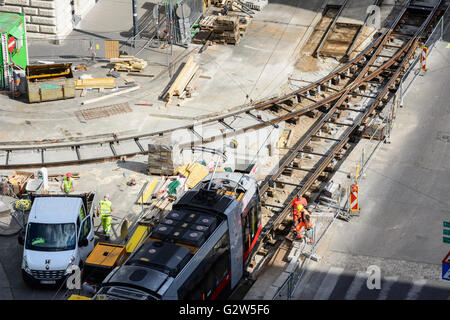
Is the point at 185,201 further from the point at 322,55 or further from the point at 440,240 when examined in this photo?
the point at 322,55

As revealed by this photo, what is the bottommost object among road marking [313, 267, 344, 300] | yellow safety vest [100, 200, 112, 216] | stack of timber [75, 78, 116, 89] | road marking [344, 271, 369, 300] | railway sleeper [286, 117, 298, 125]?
road marking [313, 267, 344, 300]

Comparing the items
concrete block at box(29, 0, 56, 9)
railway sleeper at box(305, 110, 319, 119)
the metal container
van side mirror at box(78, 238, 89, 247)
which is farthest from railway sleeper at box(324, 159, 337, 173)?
concrete block at box(29, 0, 56, 9)

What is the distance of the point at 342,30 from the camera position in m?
41.4

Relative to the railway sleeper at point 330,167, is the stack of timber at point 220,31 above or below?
above

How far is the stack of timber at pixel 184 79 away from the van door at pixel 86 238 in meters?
10.8

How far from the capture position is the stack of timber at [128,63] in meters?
36.8

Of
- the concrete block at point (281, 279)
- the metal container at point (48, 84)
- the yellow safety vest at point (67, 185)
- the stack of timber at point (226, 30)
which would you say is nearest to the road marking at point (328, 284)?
the concrete block at point (281, 279)

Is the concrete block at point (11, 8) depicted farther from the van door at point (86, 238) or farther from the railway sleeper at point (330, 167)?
the railway sleeper at point (330, 167)

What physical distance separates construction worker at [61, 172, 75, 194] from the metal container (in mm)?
7212

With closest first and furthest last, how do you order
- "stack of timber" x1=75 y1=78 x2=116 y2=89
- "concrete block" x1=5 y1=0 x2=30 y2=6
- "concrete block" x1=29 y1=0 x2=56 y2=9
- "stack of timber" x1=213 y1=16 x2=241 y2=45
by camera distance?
"stack of timber" x1=75 y1=78 x2=116 y2=89 < "concrete block" x1=29 y1=0 x2=56 y2=9 < "concrete block" x1=5 y1=0 x2=30 y2=6 < "stack of timber" x1=213 y1=16 x2=241 y2=45

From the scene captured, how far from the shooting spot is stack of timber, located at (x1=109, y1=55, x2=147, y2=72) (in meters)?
36.8

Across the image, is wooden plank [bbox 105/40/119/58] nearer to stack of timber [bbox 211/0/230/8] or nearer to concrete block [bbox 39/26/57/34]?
concrete block [bbox 39/26/57/34]

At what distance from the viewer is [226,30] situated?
3997cm

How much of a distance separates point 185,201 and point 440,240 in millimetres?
8758
